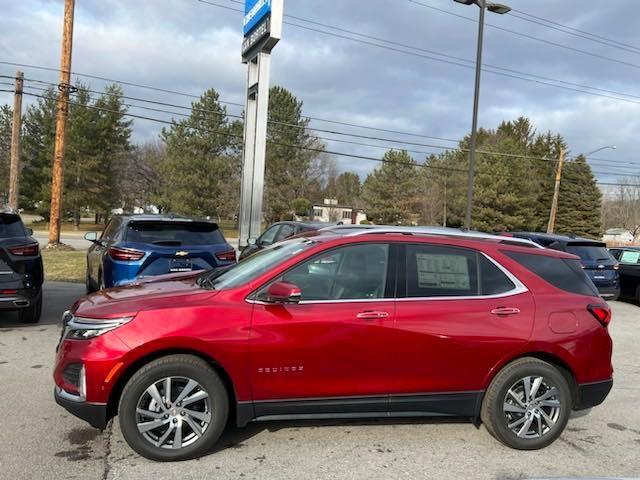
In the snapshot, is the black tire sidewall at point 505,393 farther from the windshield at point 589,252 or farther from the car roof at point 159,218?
the windshield at point 589,252

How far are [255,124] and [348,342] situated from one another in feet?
33.6

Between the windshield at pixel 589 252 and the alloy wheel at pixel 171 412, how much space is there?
429 inches

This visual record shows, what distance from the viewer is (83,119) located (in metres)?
41.6

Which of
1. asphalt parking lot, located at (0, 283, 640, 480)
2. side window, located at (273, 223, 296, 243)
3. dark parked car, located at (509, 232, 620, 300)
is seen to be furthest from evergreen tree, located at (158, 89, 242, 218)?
asphalt parking lot, located at (0, 283, 640, 480)

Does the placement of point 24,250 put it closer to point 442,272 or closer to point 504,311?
point 442,272

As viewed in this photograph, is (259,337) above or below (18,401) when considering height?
above

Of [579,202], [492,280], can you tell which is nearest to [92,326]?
[492,280]

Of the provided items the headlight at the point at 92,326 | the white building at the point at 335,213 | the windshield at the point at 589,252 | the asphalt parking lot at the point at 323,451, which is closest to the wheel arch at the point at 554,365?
the asphalt parking lot at the point at 323,451

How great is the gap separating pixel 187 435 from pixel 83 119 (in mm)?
43145

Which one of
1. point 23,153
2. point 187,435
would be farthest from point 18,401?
point 23,153

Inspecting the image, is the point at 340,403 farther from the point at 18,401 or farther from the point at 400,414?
the point at 18,401

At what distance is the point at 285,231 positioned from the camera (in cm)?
1235

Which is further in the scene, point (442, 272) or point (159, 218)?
point (159, 218)

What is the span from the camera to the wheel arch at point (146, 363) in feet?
11.7
